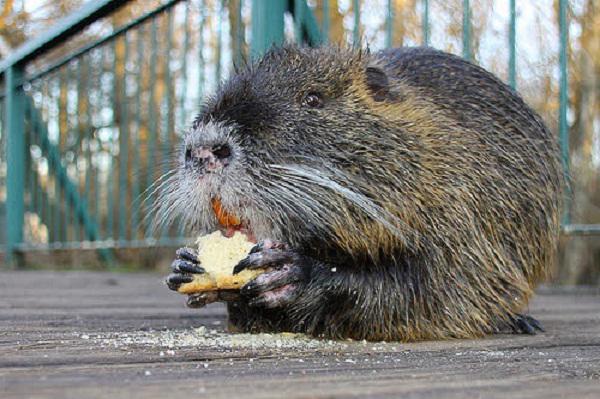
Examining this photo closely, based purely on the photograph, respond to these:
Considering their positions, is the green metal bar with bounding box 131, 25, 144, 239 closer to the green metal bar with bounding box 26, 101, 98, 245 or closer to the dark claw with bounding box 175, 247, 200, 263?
the green metal bar with bounding box 26, 101, 98, 245

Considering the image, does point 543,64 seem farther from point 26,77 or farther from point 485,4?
point 26,77

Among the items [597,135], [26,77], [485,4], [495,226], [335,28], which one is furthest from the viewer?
[26,77]

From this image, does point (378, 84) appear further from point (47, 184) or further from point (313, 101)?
point (47, 184)

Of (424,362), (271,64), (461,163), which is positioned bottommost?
(424,362)

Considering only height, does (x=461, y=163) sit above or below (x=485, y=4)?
below

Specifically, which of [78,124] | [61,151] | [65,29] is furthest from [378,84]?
[61,151]

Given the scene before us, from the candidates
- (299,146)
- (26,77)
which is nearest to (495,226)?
(299,146)

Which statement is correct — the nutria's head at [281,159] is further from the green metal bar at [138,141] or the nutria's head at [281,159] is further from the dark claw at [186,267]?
the green metal bar at [138,141]
